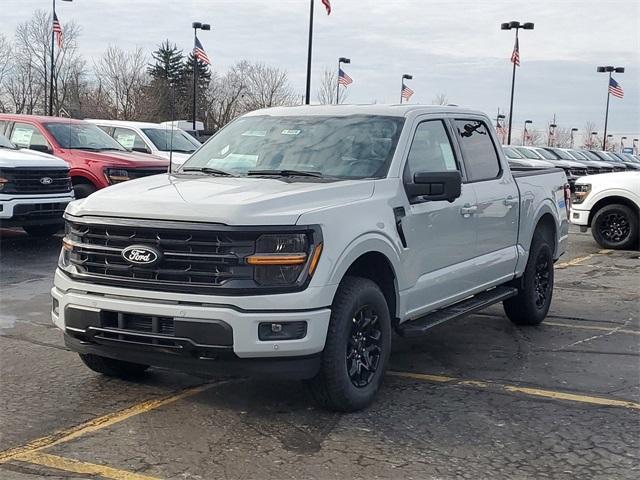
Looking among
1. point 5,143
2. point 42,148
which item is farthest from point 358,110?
point 42,148

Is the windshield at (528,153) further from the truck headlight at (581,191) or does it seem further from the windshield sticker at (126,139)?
the windshield sticker at (126,139)

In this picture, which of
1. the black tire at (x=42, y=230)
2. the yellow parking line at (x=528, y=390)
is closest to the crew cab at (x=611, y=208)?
the black tire at (x=42, y=230)

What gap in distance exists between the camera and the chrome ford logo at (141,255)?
453 centimetres

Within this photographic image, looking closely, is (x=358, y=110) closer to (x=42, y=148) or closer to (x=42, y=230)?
(x=42, y=230)

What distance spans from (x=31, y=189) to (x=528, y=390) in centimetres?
822

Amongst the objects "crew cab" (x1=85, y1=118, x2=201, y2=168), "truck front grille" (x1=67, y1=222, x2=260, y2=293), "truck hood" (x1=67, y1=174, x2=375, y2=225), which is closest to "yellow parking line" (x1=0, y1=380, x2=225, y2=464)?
"truck front grille" (x1=67, y1=222, x2=260, y2=293)

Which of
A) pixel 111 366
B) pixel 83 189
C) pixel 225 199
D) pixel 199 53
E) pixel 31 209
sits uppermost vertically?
pixel 199 53

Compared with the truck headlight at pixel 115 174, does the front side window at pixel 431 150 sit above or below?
above

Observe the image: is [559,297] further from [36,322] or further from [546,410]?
[36,322]

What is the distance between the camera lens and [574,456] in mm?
4316

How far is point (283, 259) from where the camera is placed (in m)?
4.41

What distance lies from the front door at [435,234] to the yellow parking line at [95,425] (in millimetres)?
1557

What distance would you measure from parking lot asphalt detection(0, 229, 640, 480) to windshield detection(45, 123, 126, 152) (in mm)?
7151

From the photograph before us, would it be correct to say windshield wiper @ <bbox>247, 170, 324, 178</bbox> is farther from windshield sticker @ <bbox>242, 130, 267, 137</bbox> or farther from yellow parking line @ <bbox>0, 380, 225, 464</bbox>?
yellow parking line @ <bbox>0, 380, 225, 464</bbox>
